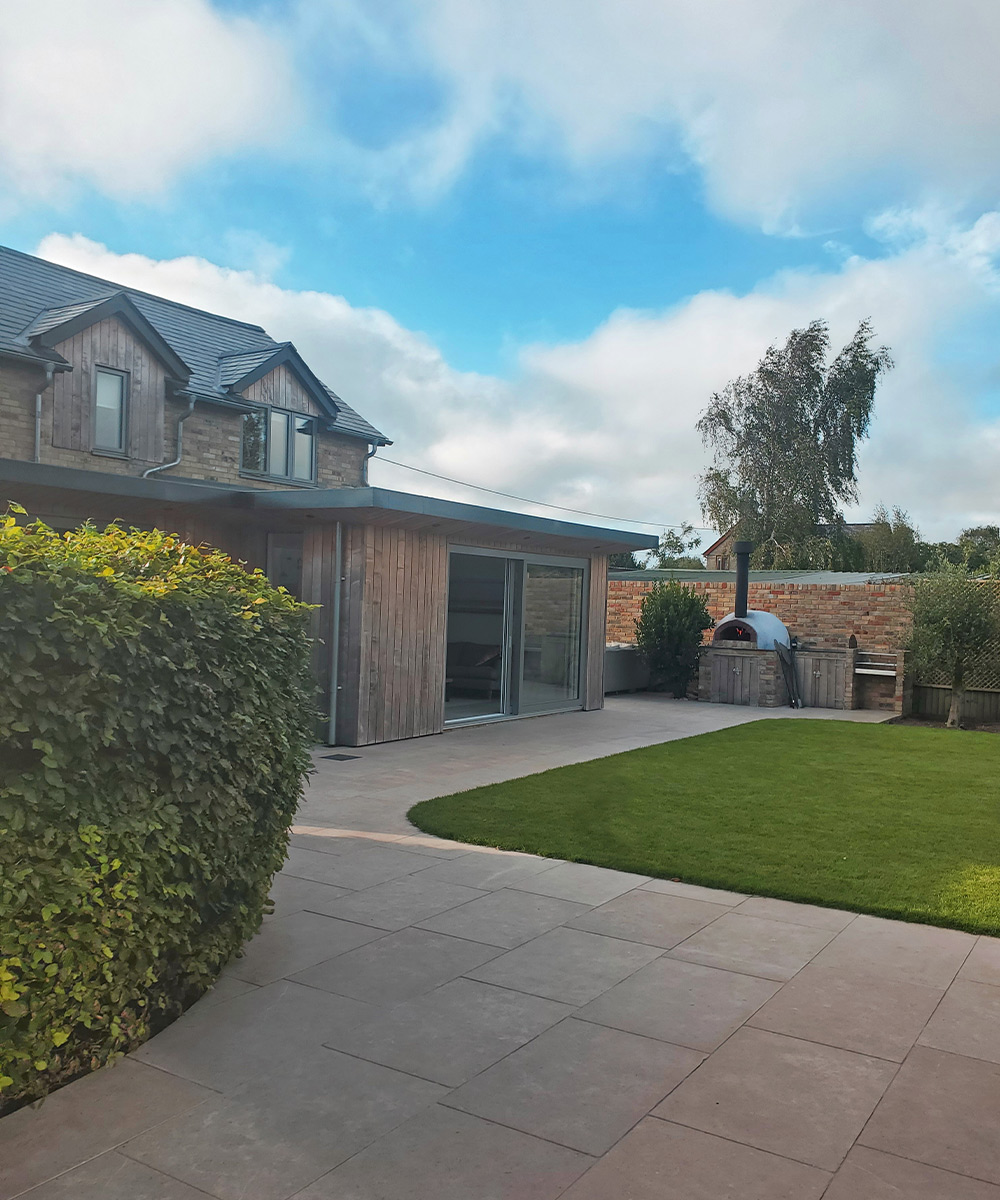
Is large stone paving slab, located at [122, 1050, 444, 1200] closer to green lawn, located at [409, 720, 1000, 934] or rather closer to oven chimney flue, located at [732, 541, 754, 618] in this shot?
green lawn, located at [409, 720, 1000, 934]

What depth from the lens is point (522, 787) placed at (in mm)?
8531

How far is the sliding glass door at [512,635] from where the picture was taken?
12273 millimetres

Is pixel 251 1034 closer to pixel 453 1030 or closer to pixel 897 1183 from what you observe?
pixel 453 1030

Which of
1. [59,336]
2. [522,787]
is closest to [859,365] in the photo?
[59,336]

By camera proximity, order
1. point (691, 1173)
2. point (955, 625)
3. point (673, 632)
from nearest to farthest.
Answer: point (691, 1173)
point (955, 625)
point (673, 632)

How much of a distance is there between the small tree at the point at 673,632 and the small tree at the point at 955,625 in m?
3.49

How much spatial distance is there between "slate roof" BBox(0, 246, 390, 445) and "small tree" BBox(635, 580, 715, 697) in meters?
7.04

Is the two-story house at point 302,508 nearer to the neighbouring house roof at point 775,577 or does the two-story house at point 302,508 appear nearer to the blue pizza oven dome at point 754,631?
the blue pizza oven dome at point 754,631

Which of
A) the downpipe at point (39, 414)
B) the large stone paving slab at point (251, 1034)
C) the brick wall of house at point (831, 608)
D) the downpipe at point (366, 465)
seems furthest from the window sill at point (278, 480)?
the large stone paving slab at point (251, 1034)

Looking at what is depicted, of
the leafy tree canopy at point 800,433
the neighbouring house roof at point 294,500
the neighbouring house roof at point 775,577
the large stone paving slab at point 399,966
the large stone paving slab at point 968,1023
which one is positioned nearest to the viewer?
the large stone paving slab at point 968,1023

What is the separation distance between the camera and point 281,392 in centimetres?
1833

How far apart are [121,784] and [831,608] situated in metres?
16.1

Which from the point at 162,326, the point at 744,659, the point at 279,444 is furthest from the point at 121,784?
the point at 162,326

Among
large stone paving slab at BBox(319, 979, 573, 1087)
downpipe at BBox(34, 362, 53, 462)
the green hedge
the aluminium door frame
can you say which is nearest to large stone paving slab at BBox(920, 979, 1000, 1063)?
large stone paving slab at BBox(319, 979, 573, 1087)
